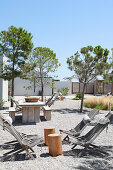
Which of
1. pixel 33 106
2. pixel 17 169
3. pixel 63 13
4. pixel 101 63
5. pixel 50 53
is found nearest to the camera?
pixel 17 169

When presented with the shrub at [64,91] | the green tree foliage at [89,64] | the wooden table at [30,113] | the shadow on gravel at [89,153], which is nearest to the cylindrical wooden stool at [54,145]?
the shadow on gravel at [89,153]

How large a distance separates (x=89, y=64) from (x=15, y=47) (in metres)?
4.76

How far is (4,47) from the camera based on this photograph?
12.8 m

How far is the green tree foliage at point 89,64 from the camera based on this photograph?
38.8ft

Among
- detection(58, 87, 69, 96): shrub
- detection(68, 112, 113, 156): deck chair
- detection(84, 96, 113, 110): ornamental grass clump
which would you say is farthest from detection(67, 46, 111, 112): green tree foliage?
detection(58, 87, 69, 96): shrub

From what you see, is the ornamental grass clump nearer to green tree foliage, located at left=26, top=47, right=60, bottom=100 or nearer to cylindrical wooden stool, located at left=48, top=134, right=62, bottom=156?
green tree foliage, located at left=26, top=47, right=60, bottom=100

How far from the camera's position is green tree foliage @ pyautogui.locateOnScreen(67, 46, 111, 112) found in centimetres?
1184

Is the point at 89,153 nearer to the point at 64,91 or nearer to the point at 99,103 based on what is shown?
the point at 99,103

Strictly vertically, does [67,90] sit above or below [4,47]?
below

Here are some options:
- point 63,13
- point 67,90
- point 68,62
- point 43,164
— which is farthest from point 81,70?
point 67,90

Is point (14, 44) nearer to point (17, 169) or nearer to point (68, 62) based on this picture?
point (68, 62)

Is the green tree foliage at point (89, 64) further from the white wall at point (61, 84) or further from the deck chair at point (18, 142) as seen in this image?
the white wall at point (61, 84)

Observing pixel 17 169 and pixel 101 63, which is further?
pixel 101 63

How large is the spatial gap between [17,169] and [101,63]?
29.6 ft
